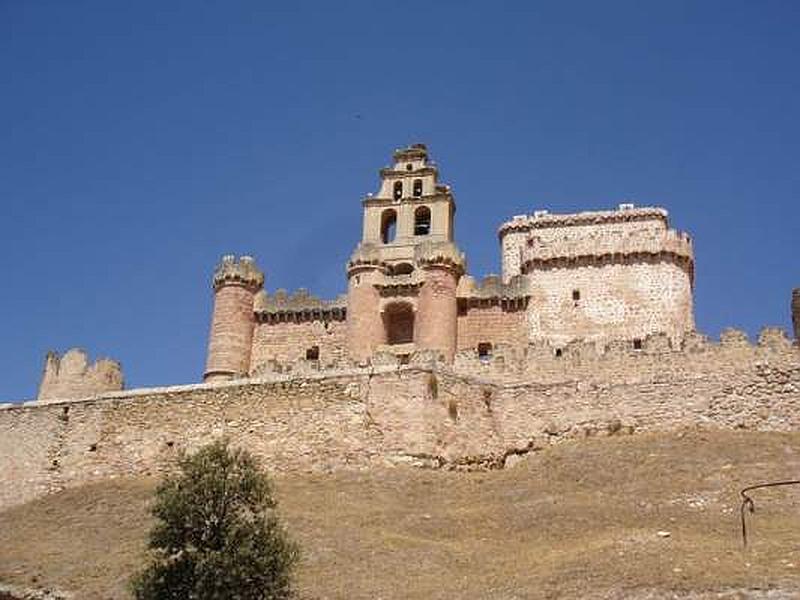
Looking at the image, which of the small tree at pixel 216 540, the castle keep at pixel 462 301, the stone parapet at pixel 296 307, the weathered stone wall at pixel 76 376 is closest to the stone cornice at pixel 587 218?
the castle keep at pixel 462 301

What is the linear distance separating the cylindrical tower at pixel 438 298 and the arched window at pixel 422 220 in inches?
183

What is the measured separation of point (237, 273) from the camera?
151ft

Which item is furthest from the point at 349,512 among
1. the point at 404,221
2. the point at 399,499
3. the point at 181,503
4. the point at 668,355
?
the point at 404,221

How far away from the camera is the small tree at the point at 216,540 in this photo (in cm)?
1961

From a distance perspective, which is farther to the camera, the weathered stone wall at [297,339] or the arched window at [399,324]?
the weathered stone wall at [297,339]

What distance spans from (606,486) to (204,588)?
398 inches

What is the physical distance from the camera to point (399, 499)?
1051 inches

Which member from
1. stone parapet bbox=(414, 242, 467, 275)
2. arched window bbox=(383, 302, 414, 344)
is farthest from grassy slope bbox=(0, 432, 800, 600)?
arched window bbox=(383, 302, 414, 344)

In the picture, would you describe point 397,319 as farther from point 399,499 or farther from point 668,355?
point 399,499

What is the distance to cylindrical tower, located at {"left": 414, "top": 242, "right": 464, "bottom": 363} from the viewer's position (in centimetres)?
4306

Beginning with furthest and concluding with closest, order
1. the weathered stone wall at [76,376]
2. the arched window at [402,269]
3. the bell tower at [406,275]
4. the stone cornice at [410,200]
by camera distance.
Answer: the stone cornice at [410,200]
the arched window at [402,269]
the bell tower at [406,275]
the weathered stone wall at [76,376]

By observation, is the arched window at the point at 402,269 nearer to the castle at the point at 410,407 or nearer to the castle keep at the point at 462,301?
the castle keep at the point at 462,301

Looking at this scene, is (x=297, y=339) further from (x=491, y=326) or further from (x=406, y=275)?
(x=491, y=326)

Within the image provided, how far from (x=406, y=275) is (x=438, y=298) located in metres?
2.23
